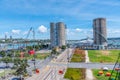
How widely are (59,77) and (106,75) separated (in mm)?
13827

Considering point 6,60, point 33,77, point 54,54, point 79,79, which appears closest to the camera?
point 79,79

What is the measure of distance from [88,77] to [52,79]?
33.6ft

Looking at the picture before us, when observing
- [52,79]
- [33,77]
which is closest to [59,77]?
[52,79]

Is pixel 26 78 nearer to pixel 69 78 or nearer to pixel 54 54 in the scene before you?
pixel 69 78

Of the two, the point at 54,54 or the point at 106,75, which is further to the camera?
the point at 54,54

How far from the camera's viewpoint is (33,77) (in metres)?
69.5

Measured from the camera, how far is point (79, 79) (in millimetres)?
61250

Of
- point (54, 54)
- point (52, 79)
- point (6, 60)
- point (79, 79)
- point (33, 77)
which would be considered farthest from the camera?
point (54, 54)

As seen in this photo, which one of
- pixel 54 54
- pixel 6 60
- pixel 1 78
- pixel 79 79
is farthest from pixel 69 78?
pixel 54 54

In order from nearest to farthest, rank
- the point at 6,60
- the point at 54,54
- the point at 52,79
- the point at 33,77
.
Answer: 1. the point at 52,79
2. the point at 33,77
3. the point at 6,60
4. the point at 54,54

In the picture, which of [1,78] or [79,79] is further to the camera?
[1,78]

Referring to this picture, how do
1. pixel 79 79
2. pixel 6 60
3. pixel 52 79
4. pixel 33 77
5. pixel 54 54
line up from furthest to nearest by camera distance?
1. pixel 54 54
2. pixel 6 60
3. pixel 33 77
4. pixel 52 79
5. pixel 79 79

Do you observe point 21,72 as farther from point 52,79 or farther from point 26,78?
point 52,79

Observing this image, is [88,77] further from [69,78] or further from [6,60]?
[6,60]
